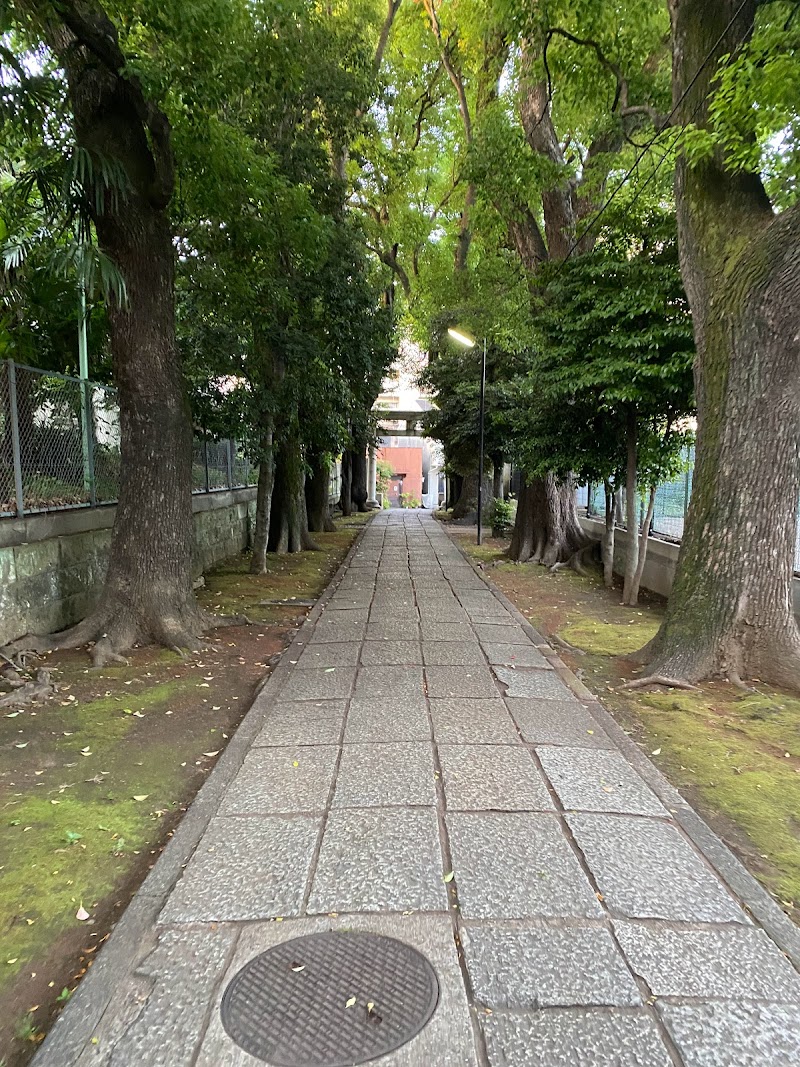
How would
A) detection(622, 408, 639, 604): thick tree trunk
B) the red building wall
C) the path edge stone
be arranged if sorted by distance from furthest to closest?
1. the red building wall
2. detection(622, 408, 639, 604): thick tree trunk
3. the path edge stone

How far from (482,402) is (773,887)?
13005 millimetres

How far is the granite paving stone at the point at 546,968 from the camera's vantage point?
195 centimetres

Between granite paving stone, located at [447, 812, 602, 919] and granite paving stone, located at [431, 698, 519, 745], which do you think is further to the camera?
granite paving stone, located at [431, 698, 519, 745]

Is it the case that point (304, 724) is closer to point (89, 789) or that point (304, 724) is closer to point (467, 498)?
point (89, 789)

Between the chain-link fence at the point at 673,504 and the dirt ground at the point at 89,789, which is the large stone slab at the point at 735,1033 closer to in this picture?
the dirt ground at the point at 89,789

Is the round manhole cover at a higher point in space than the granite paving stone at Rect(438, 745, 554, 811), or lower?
higher

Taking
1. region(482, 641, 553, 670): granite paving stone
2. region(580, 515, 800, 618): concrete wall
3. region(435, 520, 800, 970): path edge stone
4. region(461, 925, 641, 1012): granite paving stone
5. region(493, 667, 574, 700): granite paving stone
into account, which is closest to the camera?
region(461, 925, 641, 1012): granite paving stone

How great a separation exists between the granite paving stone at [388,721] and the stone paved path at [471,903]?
0.07ft

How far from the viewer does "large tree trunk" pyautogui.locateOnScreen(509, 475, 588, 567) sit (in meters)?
11.7

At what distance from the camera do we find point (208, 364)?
829 cm

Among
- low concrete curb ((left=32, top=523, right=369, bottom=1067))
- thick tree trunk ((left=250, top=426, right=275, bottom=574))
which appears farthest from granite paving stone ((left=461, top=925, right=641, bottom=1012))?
thick tree trunk ((left=250, top=426, right=275, bottom=574))

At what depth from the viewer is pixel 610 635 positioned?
684 centimetres

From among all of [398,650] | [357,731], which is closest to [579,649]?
[398,650]

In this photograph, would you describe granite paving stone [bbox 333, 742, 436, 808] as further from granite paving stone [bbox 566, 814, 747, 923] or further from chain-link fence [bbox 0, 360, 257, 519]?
chain-link fence [bbox 0, 360, 257, 519]
